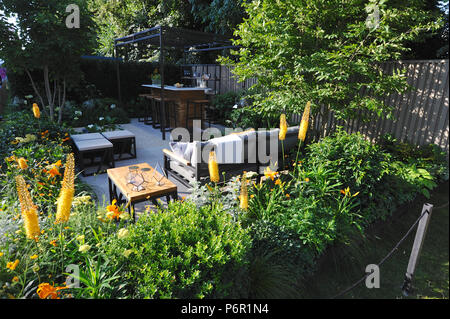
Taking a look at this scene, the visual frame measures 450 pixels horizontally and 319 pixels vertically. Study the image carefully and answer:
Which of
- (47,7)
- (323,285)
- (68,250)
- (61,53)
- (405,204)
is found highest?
(47,7)

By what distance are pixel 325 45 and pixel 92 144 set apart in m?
4.54

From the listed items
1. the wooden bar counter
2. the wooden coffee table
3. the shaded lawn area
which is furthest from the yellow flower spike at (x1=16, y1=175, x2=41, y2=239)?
the wooden bar counter

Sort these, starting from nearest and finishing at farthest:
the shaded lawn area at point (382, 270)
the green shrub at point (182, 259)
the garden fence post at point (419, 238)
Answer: the green shrub at point (182, 259)
the garden fence post at point (419, 238)
the shaded lawn area at point (382, 270)

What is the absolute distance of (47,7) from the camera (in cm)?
548

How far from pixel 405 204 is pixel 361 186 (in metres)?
0.92

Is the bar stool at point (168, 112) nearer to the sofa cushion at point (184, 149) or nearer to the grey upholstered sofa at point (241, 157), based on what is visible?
the grey upholstered sofa at point (241, 157)

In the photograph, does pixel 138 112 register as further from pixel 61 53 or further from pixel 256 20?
pixel 256 20

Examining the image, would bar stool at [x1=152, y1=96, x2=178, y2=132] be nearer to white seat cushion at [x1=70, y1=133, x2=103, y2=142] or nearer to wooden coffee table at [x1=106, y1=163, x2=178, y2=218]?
white seat cushion at [x1=70, y1=133, x2=103, y2=142]

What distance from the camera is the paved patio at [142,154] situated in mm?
4127

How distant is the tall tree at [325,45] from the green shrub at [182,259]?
285 cm

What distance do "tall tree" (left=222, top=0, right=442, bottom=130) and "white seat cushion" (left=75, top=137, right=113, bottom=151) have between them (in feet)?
8.98

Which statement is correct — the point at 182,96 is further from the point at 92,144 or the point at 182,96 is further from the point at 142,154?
the point at 92,144

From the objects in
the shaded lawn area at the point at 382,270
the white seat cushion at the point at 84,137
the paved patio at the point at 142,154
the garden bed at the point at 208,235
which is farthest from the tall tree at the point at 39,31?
the shaded lawn area at the point at 382,270
